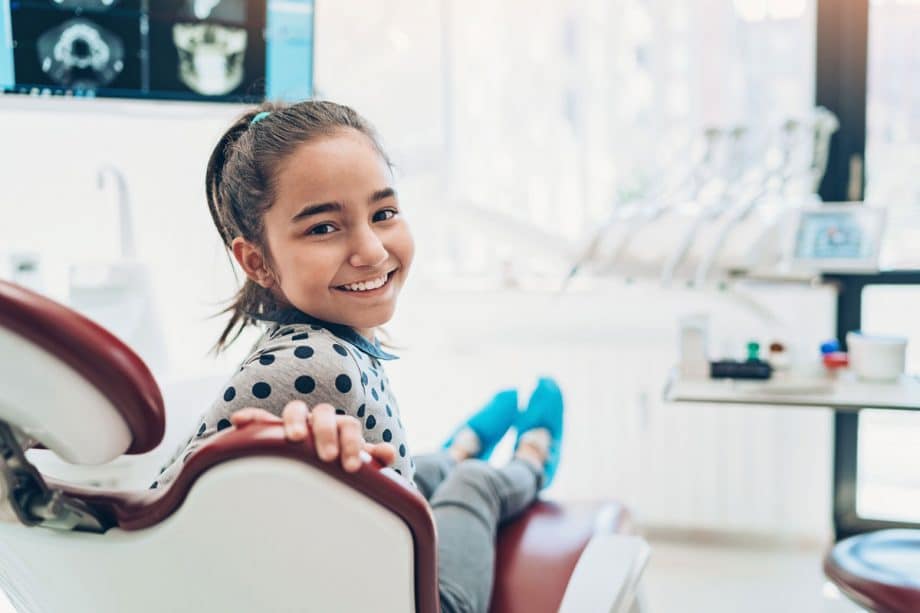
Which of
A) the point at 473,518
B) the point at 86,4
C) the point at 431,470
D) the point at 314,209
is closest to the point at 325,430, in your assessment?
the point at 314,209

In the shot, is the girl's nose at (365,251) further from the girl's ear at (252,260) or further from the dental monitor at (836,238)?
the dental monitor at (836,238)

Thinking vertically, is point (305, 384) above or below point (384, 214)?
below

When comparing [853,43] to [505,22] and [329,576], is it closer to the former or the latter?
[505,22]

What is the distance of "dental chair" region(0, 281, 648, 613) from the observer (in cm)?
70

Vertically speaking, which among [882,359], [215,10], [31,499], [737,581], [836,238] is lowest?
[737,581]

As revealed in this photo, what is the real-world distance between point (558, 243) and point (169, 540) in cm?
199

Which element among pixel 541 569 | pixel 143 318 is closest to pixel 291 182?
pixel 541 569

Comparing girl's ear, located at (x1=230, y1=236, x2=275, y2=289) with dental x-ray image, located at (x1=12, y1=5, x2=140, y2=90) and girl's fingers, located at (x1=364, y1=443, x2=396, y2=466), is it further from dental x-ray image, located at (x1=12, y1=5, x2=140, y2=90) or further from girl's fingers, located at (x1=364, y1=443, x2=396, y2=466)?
dental x-ray image, located at (x1=12, y1=5, x2=140, y2=90)

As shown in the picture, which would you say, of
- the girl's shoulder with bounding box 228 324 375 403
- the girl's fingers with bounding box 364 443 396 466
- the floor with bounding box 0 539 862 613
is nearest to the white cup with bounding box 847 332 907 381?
the floor with bounding box 0 539 862 613

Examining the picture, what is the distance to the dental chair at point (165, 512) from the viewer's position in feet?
2.31

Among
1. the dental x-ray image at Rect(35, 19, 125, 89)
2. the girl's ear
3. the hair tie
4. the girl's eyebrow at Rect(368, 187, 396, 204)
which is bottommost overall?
the girl's ear

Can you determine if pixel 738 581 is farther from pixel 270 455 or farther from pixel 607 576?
pixel 270 455

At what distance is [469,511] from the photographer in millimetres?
1585

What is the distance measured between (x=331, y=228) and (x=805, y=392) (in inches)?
45.6
